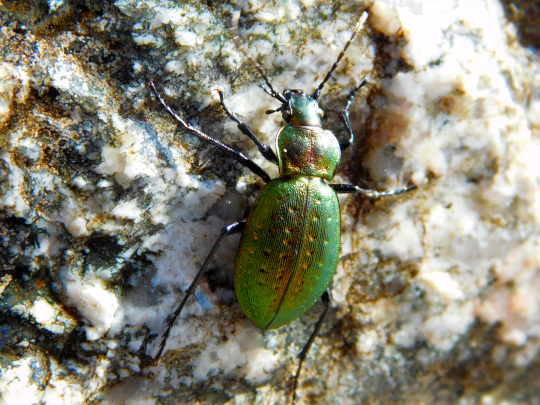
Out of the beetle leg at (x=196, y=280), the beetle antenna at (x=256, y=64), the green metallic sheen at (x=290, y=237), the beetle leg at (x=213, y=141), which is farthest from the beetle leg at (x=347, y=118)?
the beetle leg at (x=196, y=280)

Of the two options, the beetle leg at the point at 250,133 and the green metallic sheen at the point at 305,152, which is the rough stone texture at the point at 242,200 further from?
the green metallic sheen at the point at 305,152

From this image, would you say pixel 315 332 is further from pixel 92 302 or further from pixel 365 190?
pixel 92 302

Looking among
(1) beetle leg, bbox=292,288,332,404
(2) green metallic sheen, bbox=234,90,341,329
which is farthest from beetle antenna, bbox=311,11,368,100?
(1) beetle leg, bbox=292,288,332,404

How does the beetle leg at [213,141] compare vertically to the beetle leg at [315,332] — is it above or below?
above

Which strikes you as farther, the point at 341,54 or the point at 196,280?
the point at 341,54

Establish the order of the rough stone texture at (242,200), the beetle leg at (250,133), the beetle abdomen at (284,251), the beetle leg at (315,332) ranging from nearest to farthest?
the rough stone texture at (242,200), the beetle abdomen at (284,251), the beetle leg at (250,133), the beetle leg at (315,332)

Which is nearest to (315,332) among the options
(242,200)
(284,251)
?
(284,251)

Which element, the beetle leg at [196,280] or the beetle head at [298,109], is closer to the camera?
the beetle leg at [196,280]

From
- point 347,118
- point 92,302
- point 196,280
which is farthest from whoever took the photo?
point 347,118
